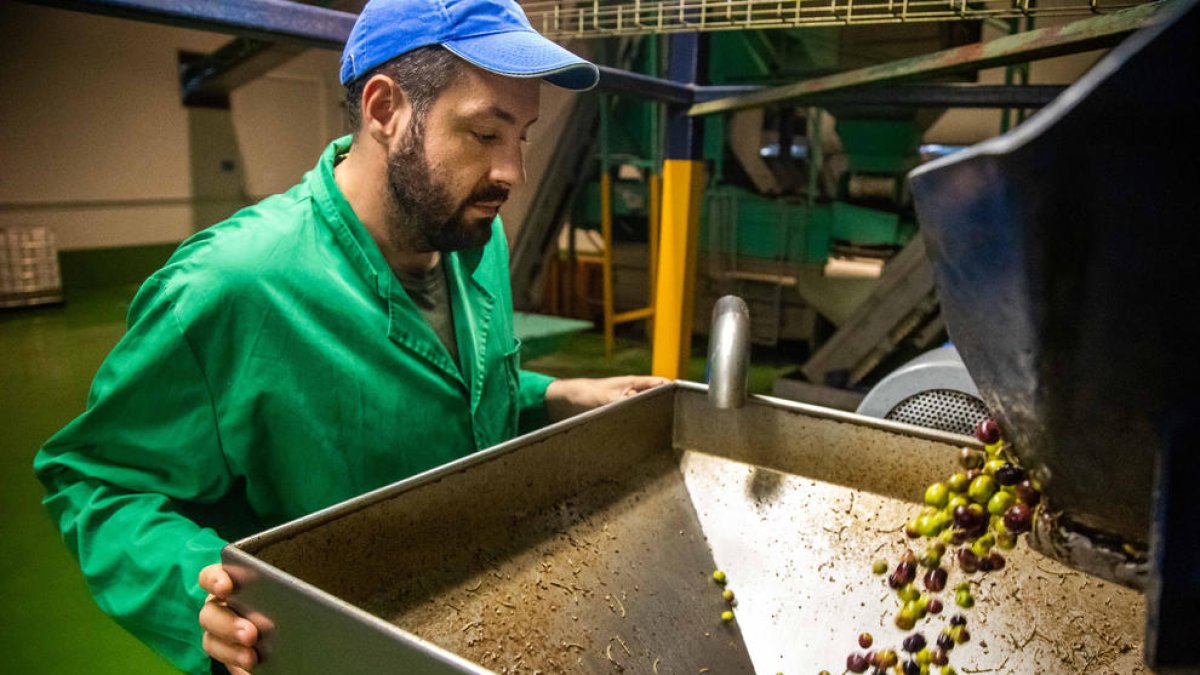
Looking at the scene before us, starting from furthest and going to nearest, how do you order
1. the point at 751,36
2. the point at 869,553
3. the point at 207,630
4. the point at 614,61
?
the point at 614,61 < the point at 751,36 < the point at 869,553 < the point at 207,630

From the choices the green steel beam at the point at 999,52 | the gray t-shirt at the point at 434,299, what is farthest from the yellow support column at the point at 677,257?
the gray t-shirt at the point at 434,299

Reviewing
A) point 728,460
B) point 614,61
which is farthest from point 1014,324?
point 614,61

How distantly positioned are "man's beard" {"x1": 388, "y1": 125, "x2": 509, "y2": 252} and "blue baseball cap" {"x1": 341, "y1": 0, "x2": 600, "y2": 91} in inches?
5.1

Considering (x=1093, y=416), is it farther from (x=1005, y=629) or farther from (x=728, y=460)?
(x=728, y=460)

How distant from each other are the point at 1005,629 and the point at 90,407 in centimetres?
122

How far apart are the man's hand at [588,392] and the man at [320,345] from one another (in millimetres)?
49

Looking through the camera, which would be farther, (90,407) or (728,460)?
(728,460)

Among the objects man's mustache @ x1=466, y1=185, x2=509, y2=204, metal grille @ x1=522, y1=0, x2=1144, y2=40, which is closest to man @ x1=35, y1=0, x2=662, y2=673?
man's mustache @ x1=466, y1=185, x2=509, y2=204

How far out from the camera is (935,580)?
1.04 metres

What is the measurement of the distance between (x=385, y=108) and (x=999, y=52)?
937mm

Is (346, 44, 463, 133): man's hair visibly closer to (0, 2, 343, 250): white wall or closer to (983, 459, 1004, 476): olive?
(983, 459, 1004, 476): olive

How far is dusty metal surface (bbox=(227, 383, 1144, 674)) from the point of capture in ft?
3.02

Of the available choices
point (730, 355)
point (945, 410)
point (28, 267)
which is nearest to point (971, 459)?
point (730, 355)

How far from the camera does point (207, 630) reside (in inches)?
31.5
